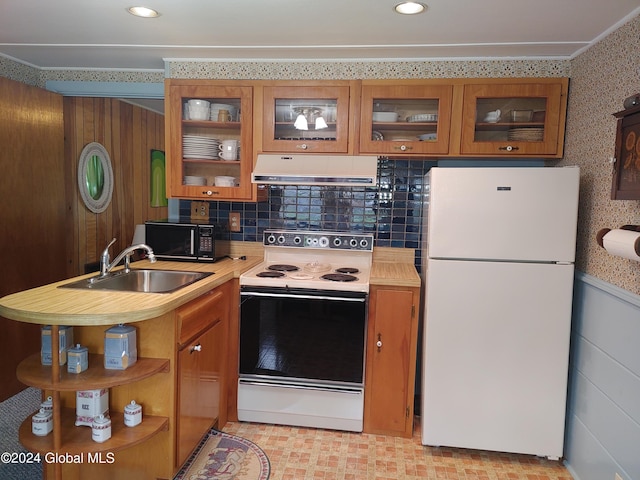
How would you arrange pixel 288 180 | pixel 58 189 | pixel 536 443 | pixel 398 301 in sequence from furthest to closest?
pixel 58 189 → pixel 288 180 → pixel 398 301 → pixel 536 443

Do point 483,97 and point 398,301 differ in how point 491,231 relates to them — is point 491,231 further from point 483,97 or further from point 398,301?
point 483,97

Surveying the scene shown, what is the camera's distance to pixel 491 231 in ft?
7.50

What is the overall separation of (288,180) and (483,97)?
1.22m

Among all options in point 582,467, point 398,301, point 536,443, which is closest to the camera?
point 582,467

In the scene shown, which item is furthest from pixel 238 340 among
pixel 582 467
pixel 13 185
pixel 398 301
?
pixel 582 467

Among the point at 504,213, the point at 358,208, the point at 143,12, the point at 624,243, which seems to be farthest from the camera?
the point at 358,208

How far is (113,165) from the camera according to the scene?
165 inches

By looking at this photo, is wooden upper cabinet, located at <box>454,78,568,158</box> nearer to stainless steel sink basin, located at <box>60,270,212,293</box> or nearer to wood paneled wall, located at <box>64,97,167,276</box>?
stainless steel sink basin, located at <box>60,270,212,293</box>

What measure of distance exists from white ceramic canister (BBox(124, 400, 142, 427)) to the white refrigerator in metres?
1.41

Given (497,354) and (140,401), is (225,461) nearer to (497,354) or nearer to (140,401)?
(140,401)

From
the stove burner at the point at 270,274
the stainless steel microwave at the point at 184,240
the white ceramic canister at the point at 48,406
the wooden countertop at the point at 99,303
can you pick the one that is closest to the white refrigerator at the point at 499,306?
the wooden countertop at the point at 99,303

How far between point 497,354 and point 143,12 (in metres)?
2.40

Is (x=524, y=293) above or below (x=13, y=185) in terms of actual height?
below

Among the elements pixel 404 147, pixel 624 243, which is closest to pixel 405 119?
pixel 404 147
